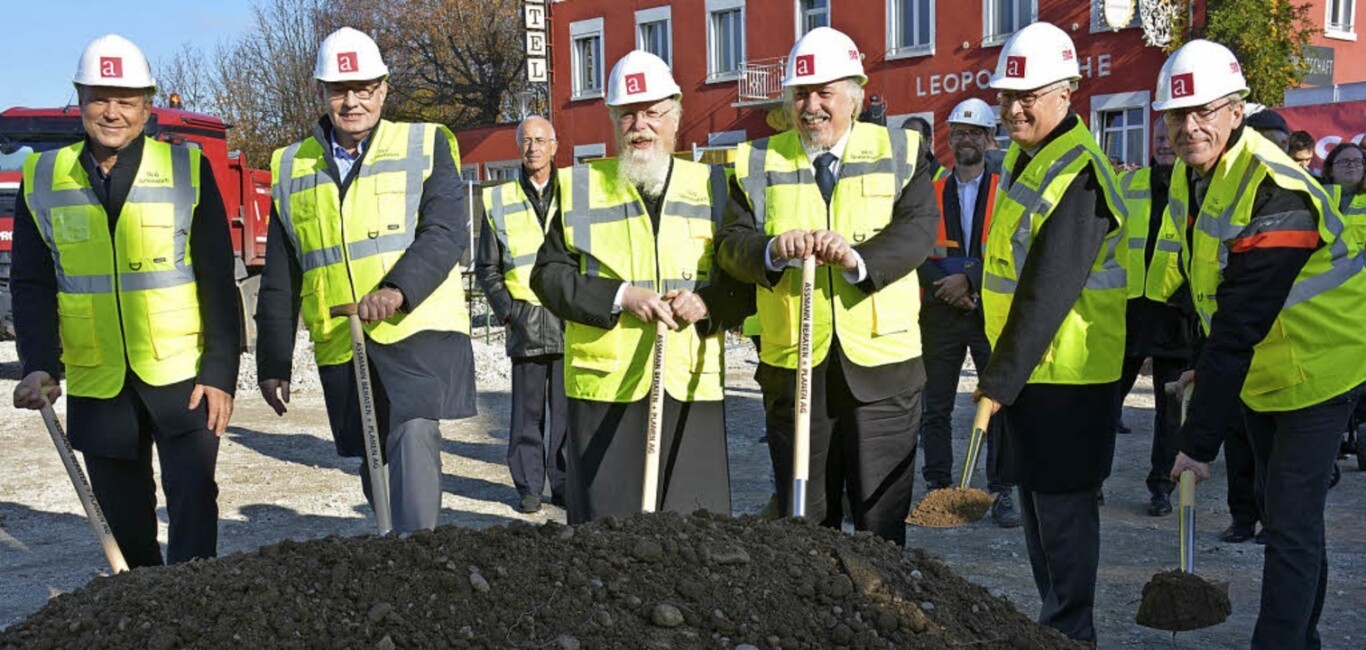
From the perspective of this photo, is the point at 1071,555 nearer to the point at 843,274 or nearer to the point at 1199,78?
the point at 843,274

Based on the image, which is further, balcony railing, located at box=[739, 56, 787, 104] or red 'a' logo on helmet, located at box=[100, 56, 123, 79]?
balcony railing, located at box=[739, 56, 787, 104]

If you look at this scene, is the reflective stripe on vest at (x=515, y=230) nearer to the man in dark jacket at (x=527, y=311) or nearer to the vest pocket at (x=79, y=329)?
the man in dark jacket at (x=527, y=311)

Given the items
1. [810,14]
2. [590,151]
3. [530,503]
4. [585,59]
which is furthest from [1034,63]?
[585,59]

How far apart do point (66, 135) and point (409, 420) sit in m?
11.9

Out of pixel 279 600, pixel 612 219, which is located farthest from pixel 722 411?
pixel 279 600

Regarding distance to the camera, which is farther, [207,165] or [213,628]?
[207,165]

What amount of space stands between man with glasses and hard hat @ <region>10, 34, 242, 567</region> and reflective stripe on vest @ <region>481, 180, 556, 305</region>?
2.76m

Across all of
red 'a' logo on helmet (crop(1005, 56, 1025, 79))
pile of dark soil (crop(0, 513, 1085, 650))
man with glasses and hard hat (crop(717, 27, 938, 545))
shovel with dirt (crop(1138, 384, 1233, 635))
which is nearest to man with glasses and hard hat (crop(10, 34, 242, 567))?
pile of dark soil (crop(0, 513, 1085, 650))

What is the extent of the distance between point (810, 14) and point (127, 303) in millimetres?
26474

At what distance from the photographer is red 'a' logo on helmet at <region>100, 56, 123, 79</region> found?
4.93 m

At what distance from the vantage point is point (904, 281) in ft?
16.3

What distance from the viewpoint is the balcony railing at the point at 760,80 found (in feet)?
102

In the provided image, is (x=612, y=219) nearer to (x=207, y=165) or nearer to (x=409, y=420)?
(x=409, y=420)

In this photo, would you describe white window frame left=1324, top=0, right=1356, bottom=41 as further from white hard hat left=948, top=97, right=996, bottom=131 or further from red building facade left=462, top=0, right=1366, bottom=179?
white hard hat left=948, top=97, right=996, bottom=131
